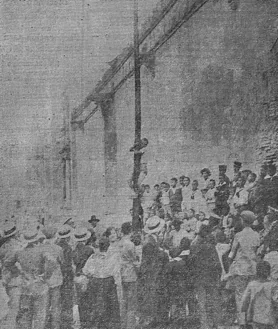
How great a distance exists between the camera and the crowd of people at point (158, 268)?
9.17 m

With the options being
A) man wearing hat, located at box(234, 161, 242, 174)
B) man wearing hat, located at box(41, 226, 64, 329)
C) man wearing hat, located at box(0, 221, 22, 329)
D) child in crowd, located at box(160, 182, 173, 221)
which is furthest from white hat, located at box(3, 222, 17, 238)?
man wearing hat, located at box(234, 161, 242, 174)

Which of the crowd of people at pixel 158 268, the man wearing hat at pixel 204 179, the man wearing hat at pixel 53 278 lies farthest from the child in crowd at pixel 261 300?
the man wearing hat at pixel 53 278

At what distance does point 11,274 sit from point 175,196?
1990 millimetres

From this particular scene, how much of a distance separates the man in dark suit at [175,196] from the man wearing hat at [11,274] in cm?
173

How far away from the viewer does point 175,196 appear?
928cm

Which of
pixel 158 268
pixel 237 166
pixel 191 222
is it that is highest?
pixel 237 166

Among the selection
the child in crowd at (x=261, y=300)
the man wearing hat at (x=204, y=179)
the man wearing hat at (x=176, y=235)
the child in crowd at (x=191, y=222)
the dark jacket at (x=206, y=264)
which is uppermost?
the man wearing hat at (x=204, y=179)

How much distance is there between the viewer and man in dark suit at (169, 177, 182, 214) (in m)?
9.26

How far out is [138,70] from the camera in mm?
9359

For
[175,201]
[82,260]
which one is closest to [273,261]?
[175,201]

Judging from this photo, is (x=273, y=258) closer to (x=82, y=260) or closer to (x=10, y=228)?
(x=82, y=260)

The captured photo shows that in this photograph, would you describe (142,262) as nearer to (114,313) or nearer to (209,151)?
(114,313)

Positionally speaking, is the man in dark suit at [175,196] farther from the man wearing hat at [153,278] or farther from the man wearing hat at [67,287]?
the man wearing hat at [67,287]

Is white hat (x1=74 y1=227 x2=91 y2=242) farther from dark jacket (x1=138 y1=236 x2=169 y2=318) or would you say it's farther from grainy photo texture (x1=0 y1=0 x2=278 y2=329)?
dark jacket (x1=138 y1=236 x2=169 y2=318)
